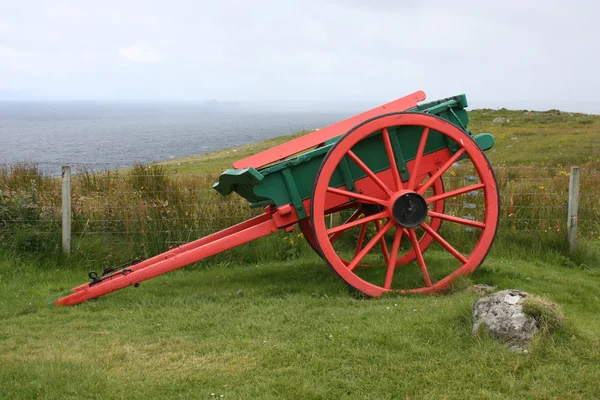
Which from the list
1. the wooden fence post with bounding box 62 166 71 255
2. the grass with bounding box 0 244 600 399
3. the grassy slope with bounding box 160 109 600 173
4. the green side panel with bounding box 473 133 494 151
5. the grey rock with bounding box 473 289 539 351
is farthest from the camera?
the grassy slope with bounding box 160 109 600 173

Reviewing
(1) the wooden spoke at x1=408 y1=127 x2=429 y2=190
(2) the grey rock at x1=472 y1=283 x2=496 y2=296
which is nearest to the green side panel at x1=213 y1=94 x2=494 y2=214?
(1) the wooden spoke at x1=408 y1=127 x2=429 y2=190

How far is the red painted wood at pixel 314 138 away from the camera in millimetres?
6342

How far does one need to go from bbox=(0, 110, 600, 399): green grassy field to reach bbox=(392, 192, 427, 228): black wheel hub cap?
2.63 feet

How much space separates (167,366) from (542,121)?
36.6m

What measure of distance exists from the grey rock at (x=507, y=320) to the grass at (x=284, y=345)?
0.33ft

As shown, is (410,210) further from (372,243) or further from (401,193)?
(372,243)


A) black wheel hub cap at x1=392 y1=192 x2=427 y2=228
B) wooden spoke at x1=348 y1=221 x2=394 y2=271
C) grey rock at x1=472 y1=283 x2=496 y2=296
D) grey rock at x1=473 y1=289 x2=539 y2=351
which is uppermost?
black wheel hub cap at x1=392 y1=192 x2=427 y2=228

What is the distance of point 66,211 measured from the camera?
8055 mm

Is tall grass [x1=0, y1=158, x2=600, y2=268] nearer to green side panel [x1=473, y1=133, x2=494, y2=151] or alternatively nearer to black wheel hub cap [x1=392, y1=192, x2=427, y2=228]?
green side panel [x1=473, y1=133, x2=494, y2=151]

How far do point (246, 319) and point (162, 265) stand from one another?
111cm

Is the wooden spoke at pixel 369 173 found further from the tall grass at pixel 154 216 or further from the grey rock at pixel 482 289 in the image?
the tall grass at pixel 154 216

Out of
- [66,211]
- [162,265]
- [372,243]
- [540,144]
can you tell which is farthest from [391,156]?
[540,144]

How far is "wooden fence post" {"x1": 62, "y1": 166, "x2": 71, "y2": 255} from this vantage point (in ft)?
26.3

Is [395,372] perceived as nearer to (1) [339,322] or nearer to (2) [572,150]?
(1) [339,322]
